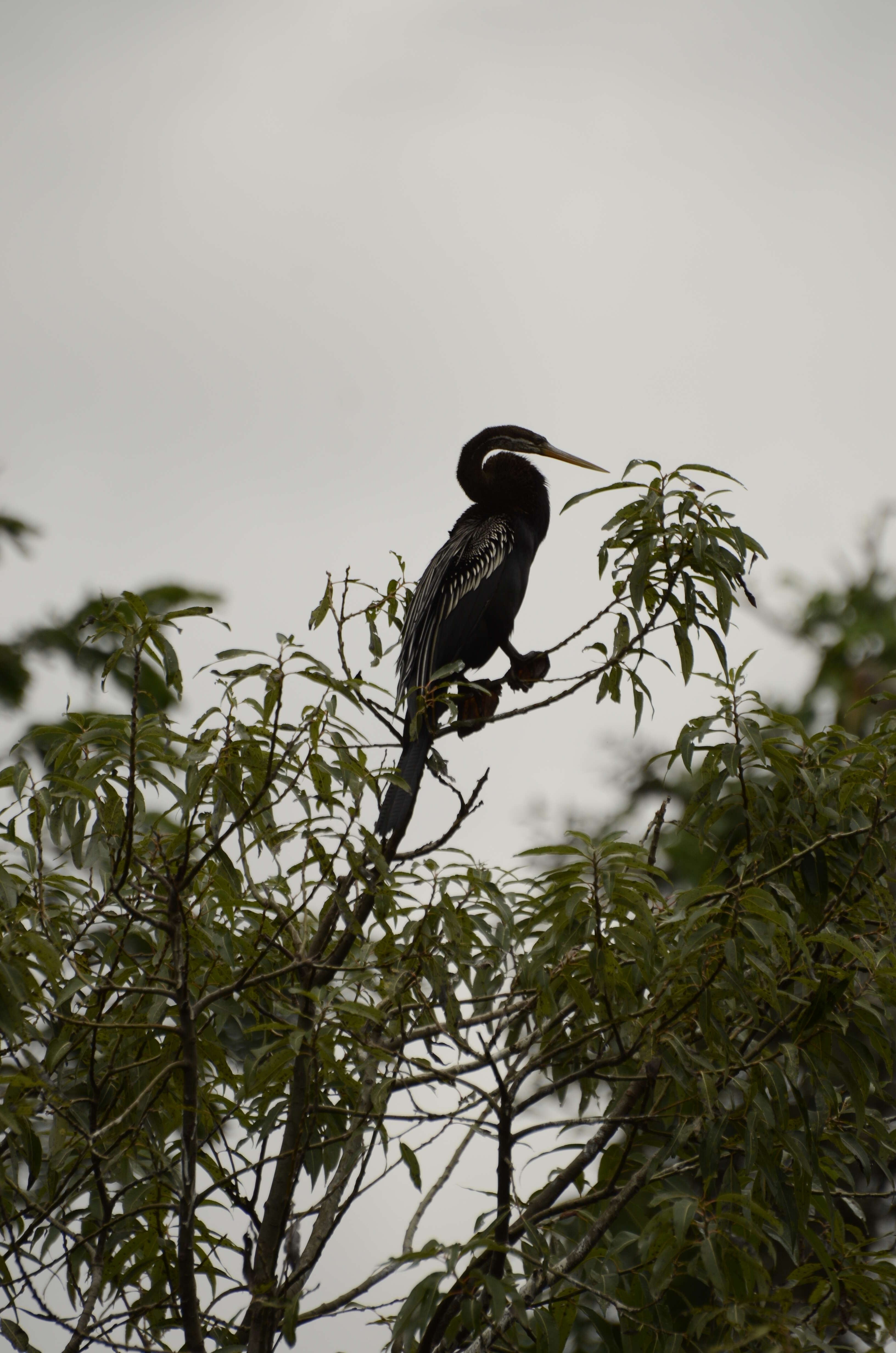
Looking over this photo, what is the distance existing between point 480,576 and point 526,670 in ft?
1.21

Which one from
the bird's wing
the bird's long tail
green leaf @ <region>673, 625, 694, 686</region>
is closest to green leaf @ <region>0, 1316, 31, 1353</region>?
the bird's long tail

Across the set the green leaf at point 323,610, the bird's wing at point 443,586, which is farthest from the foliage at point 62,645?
the green leaf at point 323,610

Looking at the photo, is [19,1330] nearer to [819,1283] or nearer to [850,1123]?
[819,1283]

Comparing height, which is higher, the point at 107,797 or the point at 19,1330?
the point at 107,797

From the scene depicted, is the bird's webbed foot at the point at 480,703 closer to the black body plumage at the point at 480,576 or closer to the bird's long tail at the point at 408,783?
the black body plumage at the point at 480,576

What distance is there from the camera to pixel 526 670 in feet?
12.8

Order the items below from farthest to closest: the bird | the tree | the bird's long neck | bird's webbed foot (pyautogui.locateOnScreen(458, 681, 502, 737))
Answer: the bird's long neck < the bird < bird's webbed foot (pyautogui.locateOnScreen(458, 681, 502, 737)) < the tree

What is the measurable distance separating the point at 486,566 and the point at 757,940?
230cm

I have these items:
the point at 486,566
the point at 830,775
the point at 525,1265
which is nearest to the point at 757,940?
the point at 830,775

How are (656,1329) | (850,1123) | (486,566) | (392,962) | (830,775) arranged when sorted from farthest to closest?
(486,566) → (850,1123) → (830,775) → (392,962) → (656,1329)

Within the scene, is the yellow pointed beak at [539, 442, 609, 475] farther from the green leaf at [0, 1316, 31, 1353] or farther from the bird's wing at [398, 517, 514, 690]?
the green leaf at [0, 1316, 31, 1353]

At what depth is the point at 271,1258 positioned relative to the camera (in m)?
2.14

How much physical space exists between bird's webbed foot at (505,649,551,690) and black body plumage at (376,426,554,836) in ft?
0.23

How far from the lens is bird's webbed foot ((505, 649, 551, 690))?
3.85 metres
